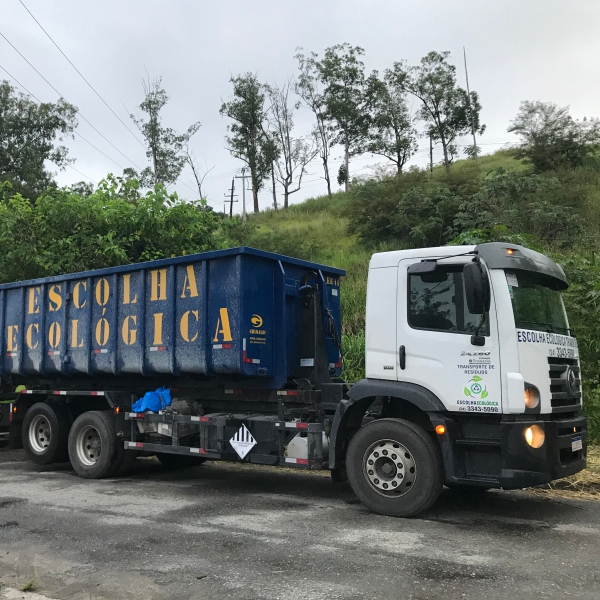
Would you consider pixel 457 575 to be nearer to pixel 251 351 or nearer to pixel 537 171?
pixel 251 351

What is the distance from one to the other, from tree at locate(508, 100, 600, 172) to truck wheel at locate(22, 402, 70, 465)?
30.5 m

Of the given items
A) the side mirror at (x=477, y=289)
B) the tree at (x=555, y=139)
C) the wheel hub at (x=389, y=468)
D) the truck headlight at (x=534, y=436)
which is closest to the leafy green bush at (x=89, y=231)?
the wheel hub at (x=389, y=468)

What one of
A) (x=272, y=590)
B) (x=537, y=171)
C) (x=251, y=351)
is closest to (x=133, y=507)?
(x=251, y=351)

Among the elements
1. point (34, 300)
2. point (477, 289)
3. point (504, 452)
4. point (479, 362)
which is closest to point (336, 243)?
point (34, 300)

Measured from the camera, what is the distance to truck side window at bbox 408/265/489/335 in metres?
6.22

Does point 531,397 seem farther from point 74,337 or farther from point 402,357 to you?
point 74,337

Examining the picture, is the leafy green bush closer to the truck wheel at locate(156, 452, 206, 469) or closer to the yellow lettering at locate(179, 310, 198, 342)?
the truck wheel at locate(156, 452, 206, 469)

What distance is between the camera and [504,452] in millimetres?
5898

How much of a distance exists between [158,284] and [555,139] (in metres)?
32.1

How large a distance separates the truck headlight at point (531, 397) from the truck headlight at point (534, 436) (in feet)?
0.64

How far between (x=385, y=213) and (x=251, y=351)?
68.4 ft

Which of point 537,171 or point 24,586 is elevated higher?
point 537,171

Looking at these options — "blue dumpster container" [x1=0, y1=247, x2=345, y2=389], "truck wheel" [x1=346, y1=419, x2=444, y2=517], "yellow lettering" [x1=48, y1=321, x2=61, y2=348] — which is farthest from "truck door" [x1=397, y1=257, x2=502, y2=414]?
"yellow lettering" [x1=48, y1=321, x2=61, y2=348]

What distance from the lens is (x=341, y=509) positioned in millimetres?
6844
